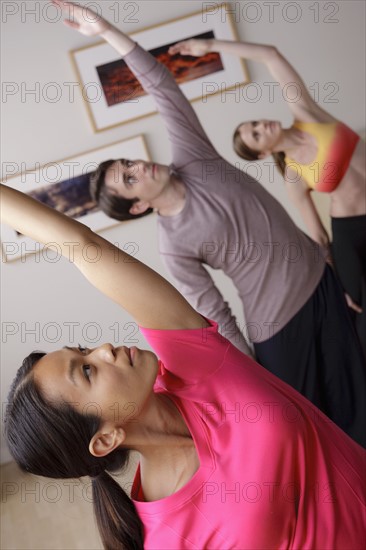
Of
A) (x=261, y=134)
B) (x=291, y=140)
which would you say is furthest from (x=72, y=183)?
(x=291, y=140)

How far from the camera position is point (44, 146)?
116 inches

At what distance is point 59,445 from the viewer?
1167 millimetres

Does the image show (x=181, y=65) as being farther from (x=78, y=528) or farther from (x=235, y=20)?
(x=78, y=528)

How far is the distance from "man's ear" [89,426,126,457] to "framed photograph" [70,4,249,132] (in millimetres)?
1959

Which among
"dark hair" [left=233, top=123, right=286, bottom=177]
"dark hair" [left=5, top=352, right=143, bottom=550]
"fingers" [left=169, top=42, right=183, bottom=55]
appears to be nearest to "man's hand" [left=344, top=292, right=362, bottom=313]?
"dark hair" [left=233, top=123, right=286, bottom=177]

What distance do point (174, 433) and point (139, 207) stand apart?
3.87ft

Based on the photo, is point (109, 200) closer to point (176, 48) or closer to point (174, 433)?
point (176, 48)

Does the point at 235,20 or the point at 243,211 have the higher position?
the point at 235,20

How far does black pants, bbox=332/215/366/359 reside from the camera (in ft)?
8.33

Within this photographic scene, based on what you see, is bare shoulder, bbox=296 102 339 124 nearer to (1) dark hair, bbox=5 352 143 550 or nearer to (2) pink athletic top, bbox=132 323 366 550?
(2) pink athletic top, bbox=132 323 366 550

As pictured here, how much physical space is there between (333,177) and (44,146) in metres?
1.23

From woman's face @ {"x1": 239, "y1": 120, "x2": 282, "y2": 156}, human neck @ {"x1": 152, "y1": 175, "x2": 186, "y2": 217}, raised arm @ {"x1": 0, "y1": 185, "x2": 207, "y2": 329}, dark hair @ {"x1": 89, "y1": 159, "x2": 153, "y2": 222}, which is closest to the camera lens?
raised arm @ {"x1": 0, "y1": 185, "x2": 207, "y2": 329}

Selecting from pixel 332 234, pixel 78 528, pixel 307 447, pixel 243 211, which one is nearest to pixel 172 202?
pixel 243 211

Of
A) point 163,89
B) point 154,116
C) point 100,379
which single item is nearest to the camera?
point 100,379
